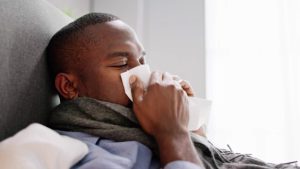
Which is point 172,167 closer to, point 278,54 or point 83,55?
point 83,55

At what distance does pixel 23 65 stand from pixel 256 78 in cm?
152

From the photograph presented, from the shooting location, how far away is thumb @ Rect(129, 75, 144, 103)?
66 centimetres

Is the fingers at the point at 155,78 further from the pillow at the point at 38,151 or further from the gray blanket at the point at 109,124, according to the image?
the pillow at the point at 38,151

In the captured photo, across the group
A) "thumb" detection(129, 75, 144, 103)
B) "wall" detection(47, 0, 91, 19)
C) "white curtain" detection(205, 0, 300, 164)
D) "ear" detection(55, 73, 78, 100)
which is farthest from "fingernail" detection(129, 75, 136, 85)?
"white curtain" detection(205, 0, 300, 164)

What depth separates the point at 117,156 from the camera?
55 centimetres

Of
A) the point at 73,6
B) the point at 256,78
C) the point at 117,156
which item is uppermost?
the point at 73,6

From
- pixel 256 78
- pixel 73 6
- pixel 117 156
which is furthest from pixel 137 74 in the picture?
pixel 256 78

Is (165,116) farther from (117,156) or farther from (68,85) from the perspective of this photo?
(68,85)

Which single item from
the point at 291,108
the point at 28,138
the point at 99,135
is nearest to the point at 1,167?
the point at 28,138

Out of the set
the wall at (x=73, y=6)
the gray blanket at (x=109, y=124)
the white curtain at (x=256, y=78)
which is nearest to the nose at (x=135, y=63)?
the gray blanket at (x=109, y=124)

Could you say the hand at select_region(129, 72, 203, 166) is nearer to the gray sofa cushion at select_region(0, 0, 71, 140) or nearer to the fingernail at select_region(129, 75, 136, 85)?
the fingernail at select_region(129, 75, 136, 85)

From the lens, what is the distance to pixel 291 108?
178 centimetres

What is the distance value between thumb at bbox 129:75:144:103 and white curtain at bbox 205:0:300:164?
125cm

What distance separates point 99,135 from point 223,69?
1.42m
